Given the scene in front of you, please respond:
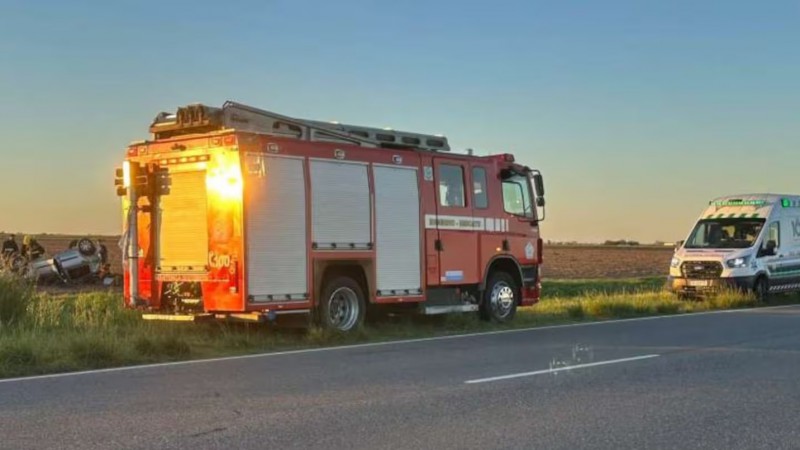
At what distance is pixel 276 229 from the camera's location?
13031 mm

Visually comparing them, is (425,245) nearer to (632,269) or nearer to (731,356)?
(731,356)

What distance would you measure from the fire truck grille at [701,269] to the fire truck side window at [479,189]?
8.22 m

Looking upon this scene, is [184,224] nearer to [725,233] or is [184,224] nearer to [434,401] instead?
[434,401]

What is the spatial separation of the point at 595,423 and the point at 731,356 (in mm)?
4983

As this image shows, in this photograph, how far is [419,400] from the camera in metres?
8.09

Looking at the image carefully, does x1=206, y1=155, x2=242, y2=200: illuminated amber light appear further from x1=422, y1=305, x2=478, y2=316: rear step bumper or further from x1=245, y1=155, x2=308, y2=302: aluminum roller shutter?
x1=422, y1=305, x2=478, y2=316: rear step bumper

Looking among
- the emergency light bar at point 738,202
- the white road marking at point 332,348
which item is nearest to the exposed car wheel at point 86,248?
the white road marking at point 332,348

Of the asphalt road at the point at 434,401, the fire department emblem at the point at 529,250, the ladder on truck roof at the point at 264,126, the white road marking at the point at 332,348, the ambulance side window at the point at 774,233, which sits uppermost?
the ladder on truck roof at the point at 264,126

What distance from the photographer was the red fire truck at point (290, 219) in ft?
42.0

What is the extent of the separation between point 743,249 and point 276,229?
13.9 metres

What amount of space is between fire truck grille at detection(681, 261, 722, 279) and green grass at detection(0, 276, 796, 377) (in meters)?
3.75

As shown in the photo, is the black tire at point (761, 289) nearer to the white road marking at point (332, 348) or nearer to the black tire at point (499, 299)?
the white road marking at point (332, 348)

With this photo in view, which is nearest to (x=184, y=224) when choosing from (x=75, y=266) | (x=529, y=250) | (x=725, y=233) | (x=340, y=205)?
(x=340, y=205)

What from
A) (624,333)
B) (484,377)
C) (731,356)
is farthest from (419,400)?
(624,333)
